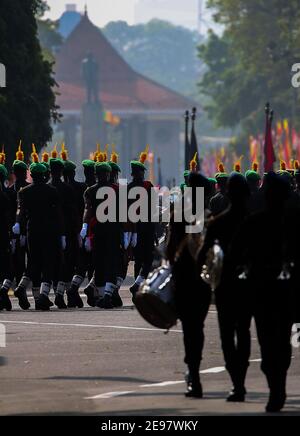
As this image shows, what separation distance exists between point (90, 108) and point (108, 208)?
132706mm

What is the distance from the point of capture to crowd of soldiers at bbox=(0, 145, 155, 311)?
23.2 meters

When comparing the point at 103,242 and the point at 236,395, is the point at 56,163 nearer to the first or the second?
the point at 103,242

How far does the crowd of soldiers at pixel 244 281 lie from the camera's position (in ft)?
43.9

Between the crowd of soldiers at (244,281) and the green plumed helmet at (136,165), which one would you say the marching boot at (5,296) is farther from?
the crowd of soldiers at (244,281)

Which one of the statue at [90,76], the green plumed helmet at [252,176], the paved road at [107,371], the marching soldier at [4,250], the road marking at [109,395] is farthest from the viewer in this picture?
the statue at [90,76]

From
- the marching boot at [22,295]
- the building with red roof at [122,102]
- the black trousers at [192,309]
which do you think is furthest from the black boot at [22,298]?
the building with red roof at [122,102]

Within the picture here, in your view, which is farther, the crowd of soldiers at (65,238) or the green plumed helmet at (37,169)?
the crowd of soldiers at (65,238)

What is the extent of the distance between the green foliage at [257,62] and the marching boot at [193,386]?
81917mm

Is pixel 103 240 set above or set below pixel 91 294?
above

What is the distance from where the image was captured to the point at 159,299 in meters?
14.7

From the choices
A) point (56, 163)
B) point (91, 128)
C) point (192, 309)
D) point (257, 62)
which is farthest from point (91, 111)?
point (192, 309)

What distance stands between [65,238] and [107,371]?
26.5 ft
